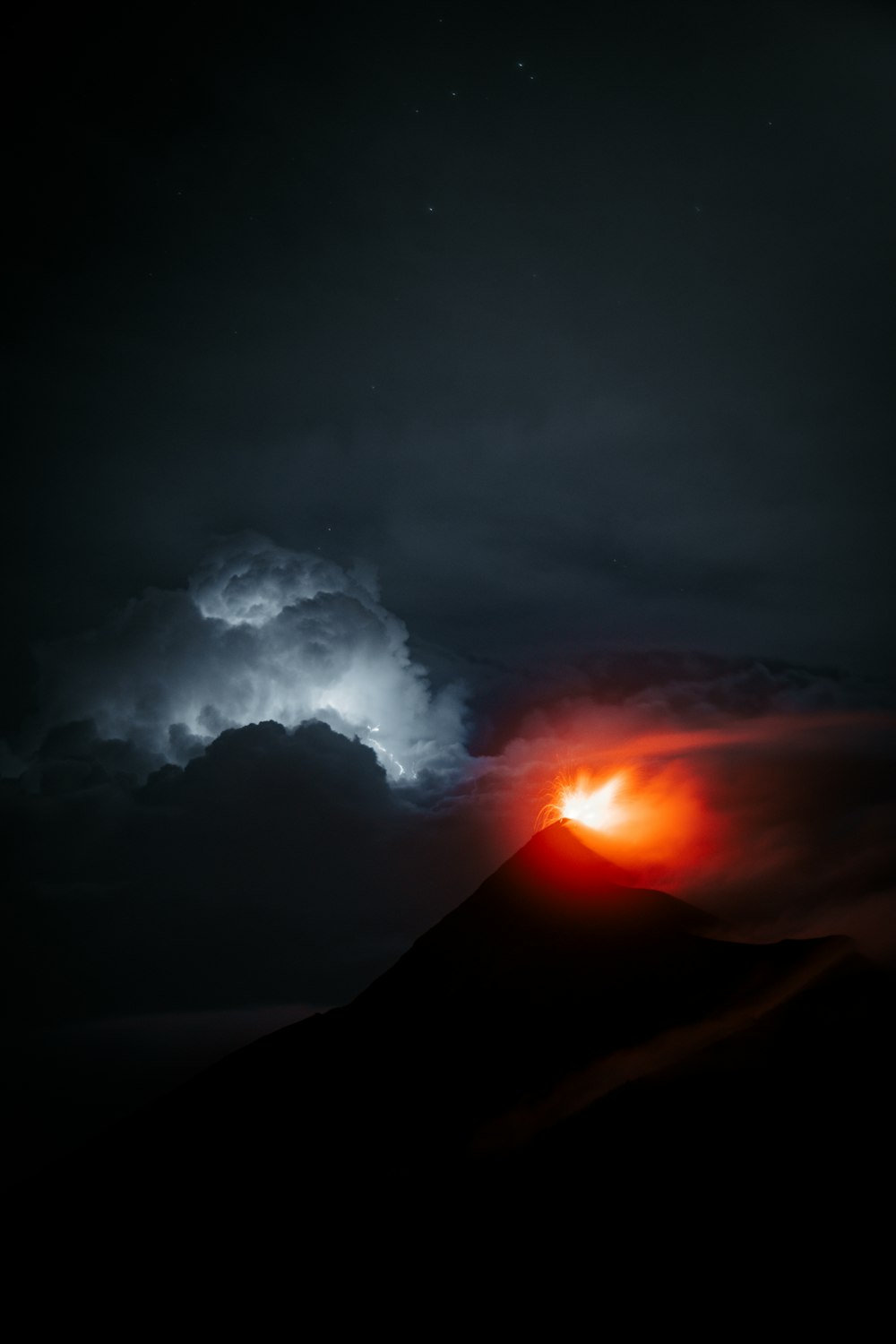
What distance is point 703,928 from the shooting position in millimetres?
30531

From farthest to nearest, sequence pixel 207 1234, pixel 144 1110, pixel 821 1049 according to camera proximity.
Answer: pixel 144 1110, pixel 207 1234, pixel 821 1049

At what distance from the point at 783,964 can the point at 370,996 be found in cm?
2067

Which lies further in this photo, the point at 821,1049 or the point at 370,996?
the point at 370,996

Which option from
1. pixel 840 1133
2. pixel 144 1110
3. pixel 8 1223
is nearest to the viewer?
pixel 840 1133

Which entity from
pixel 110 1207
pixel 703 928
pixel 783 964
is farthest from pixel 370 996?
pixel 783 964

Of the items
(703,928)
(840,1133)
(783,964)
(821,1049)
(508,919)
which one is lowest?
(840,1133)

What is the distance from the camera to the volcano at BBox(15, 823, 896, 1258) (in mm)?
19812

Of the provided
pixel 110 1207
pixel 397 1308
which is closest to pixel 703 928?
pixel 397 1308

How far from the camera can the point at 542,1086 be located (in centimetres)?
2547

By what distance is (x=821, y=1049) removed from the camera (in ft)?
70.1

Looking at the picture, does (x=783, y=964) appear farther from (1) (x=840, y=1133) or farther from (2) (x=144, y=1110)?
(2) (x=144, y=1110)

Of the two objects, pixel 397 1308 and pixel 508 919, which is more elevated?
pixel 508 919

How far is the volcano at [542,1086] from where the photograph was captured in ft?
65.0

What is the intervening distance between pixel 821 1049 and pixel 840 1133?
2755 millimetres
